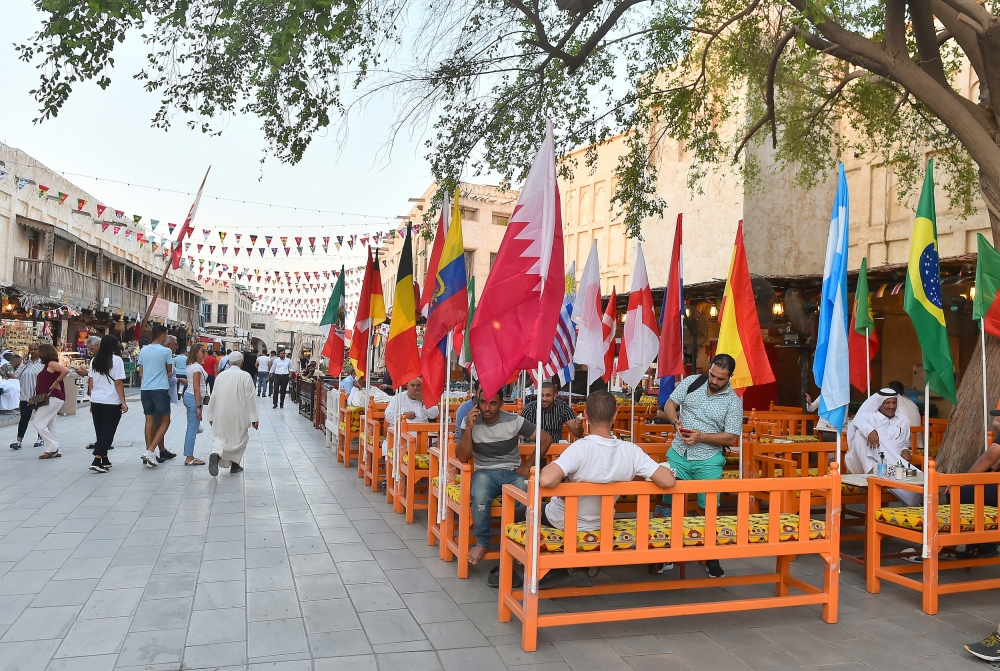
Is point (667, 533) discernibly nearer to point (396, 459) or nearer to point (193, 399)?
point (396, 459)

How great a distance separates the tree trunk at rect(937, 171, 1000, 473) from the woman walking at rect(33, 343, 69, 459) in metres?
10.9

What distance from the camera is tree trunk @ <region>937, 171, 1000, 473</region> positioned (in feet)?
23.0

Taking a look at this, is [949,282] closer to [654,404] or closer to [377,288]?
[654,404]

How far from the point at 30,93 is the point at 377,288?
424cm

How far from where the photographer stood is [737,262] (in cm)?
650

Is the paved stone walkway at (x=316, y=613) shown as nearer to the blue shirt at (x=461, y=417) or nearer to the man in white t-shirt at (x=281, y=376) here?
the blue shirt at (x=461, y=417)

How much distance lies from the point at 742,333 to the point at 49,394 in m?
9.40

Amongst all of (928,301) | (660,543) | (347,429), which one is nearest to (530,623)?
(660,543)

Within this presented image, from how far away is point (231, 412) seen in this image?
9.51m

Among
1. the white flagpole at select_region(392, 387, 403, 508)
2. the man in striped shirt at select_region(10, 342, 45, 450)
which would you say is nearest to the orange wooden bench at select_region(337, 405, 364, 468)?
the white flagpole at select_region(392, 387, 403, 508)

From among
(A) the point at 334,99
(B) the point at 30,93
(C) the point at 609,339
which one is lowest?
(C) the point at 609,339

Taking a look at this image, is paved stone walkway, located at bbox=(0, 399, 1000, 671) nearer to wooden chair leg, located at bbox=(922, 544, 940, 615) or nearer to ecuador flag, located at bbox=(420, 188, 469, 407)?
wooden chair leg, located at bbox=(922, 544, 940, 615)

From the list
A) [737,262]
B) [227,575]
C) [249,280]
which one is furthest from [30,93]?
[249,280]

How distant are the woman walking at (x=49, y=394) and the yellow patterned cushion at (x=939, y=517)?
1010 cm
